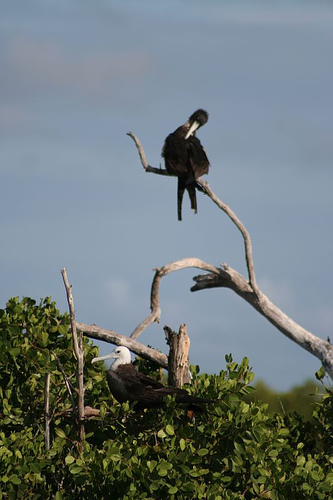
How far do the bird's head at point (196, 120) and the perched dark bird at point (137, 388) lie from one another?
692 cm

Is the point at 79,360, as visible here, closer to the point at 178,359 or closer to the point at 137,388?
the point at 137,388

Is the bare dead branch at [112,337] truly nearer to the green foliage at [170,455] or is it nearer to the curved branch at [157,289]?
the curved branch at [157,289]

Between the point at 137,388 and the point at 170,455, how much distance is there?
118cm

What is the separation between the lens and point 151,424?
327 inches

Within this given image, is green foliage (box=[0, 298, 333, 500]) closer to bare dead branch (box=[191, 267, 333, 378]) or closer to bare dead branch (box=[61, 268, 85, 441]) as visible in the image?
bare dead branch (box=[61, 268, 85, 441])

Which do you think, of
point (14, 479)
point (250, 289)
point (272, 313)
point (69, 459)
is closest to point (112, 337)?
point (250, 289)

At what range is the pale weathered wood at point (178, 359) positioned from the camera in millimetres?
9289

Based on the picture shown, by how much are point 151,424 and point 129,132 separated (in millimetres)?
7249

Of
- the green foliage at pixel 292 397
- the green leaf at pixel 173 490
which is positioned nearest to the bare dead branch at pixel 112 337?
the green leaf at pixel 173 490

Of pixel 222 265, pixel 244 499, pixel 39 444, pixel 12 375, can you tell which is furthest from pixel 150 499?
pixel 222 265

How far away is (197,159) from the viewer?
14.2 metres

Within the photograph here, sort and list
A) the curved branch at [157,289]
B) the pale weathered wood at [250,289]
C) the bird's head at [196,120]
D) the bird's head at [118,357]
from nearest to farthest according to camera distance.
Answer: the bird's head at [118,357], the curved branch at [157,289], the pale weathered wood at [250,289], the bird's head at [196,120]

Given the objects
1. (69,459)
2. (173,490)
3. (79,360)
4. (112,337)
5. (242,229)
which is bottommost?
(173,490)

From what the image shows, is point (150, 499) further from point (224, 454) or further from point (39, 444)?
point (39, 444)
